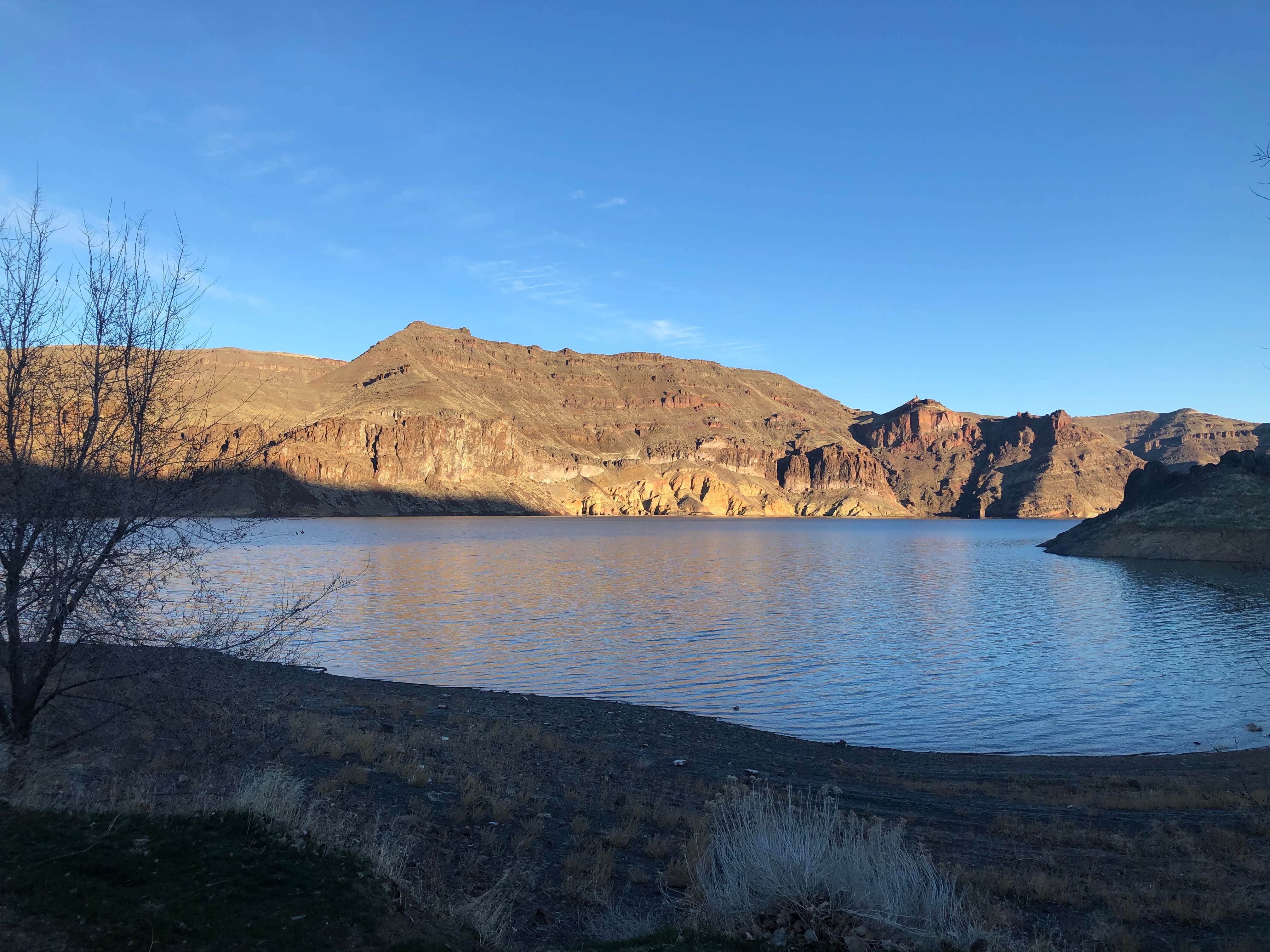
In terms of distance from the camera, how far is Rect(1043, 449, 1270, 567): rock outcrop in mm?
64625

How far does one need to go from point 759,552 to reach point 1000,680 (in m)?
64.6

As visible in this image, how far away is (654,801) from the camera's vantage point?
10.4 m

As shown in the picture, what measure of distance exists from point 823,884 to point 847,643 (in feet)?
85.1

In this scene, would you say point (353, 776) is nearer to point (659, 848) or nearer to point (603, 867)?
point (603, 867)

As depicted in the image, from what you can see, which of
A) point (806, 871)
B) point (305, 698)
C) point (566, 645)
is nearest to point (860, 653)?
point (566, 645)

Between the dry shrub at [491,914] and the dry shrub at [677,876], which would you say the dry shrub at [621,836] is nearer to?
the dry shrub at [677,876]

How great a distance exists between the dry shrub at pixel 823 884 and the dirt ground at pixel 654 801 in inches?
43.3

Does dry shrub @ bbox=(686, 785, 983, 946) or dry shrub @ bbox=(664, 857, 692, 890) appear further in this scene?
dry shrub @ bbox=(664, 857, 692, 890)

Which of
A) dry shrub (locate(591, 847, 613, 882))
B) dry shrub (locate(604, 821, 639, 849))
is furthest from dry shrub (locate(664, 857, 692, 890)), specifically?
dry shrub (locate(604, 821, 639, 849))

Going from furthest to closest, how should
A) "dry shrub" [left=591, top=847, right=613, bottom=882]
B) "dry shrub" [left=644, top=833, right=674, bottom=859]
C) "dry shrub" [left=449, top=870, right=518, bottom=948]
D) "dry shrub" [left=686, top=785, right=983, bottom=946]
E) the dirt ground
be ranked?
1. "dry shrub" [left=644, top=833, right=674, bottom=859]
2. "dry shrub" [left=591, top=847, right=613, bottom=882]
3. the dirt ground
4. "dry shrub" [left=449, top=870, right=518, bottom=948]
5. "dry shrub" [left=686, top=785, right=983, bottom=946]

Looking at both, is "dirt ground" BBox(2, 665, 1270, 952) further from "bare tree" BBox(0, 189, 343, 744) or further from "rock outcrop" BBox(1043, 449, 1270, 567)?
"rock outcrop" BBox(1043, 449, 1270, 567)

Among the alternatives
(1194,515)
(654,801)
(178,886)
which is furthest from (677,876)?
(1194,515)

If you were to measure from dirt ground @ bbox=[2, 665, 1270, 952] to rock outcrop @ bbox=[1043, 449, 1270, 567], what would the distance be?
57.9 metres

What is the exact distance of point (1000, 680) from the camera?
2383 cm
